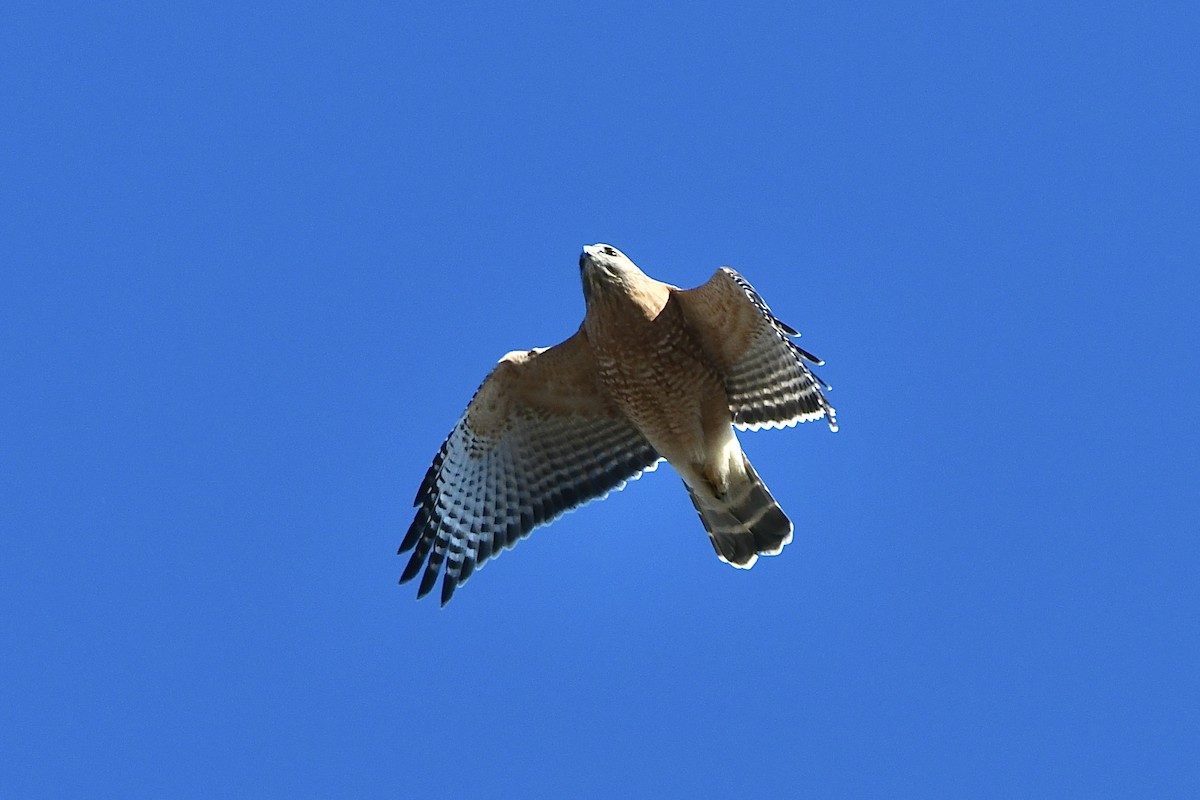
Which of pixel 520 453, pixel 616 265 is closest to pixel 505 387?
pixel 520 453

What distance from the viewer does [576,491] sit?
8875 mm

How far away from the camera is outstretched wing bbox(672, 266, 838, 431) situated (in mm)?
7859

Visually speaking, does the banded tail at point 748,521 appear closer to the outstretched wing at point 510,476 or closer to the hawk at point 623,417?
the hawk at point 623,417

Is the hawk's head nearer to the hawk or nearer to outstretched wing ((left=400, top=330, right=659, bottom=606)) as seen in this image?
the hawk

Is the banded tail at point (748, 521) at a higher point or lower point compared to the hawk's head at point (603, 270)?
lower

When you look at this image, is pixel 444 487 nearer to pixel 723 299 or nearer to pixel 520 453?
pixel 520 453

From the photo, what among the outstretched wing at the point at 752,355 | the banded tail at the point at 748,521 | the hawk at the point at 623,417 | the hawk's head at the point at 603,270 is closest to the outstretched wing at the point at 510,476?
the hawk at the point at 623,417

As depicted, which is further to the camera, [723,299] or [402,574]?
[402,574]

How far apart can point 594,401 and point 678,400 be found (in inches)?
24.3

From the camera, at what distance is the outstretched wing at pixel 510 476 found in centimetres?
880

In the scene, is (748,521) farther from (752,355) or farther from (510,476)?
(510,476)

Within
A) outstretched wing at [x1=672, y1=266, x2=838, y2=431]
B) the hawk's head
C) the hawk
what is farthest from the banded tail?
the hawk's head

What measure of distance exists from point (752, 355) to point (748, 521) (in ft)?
3.24

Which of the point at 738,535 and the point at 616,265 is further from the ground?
the point at 616,265
